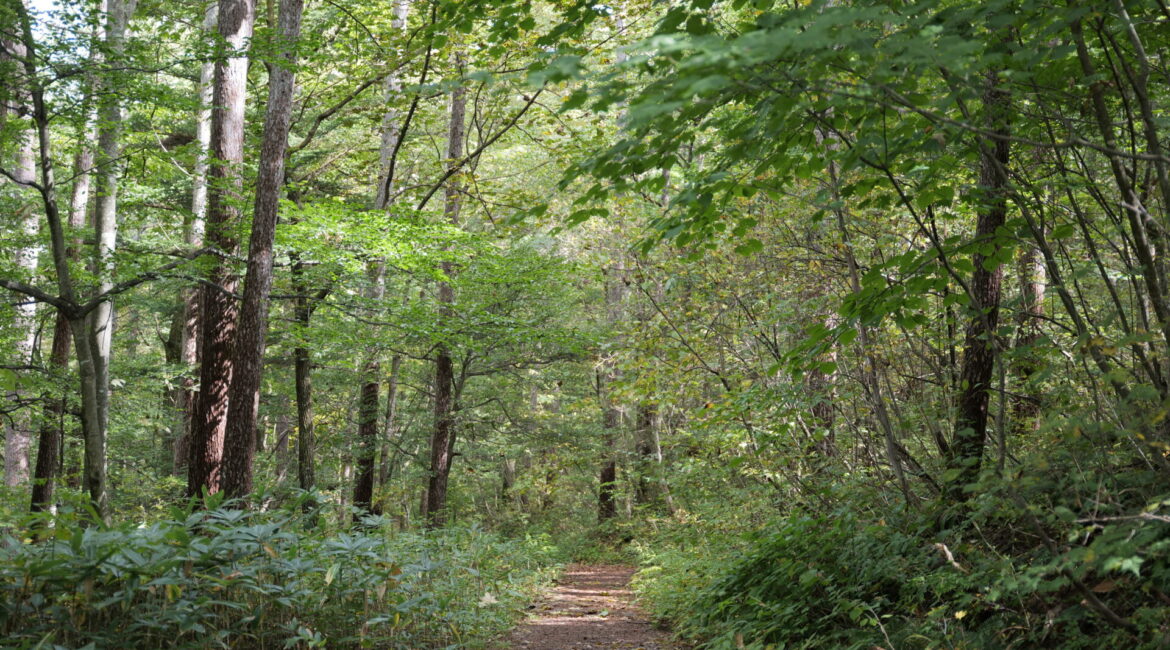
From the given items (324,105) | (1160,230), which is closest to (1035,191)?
(1160,230)

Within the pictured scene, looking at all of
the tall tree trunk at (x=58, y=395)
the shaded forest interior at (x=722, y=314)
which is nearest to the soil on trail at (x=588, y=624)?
the shaded forest interior at (x=722, y=314)

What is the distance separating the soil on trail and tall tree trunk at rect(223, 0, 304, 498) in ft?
10.7

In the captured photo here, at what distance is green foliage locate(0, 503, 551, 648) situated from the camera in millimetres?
3926

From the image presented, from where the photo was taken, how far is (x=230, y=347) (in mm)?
9078

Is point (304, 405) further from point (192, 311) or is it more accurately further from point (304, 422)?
point (192, 311)

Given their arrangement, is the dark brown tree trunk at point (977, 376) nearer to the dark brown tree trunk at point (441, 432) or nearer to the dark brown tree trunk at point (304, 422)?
the dark brown tree trunk at point (304, 422)

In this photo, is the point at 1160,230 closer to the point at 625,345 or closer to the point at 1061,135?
the point at 1061,135

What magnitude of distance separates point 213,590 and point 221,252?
18.1ft

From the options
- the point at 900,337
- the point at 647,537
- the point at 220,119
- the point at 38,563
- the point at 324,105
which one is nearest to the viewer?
the point at 38,563

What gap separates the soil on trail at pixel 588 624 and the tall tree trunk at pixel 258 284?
327 centimetres

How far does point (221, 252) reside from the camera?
8.82m

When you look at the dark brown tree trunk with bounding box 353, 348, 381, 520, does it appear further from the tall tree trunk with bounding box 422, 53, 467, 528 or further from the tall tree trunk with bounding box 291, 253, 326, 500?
the tall tree trunk with bounding box 291, 253, 326, 500

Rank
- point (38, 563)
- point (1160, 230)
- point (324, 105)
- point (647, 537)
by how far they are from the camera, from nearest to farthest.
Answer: point (1160, 230) < point (38, 563) < point (324, 105) < point (647, 537)

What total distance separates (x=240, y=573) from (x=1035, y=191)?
4.79 metres
